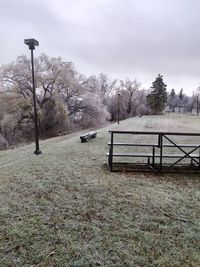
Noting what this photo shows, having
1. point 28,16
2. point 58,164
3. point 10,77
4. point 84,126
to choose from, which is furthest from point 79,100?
point 58,164

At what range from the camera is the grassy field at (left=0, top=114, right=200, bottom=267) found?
2385mm

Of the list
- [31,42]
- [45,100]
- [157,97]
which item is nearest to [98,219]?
[31,42]

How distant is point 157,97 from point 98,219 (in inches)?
1878

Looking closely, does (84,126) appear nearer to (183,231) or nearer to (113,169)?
(113,169)

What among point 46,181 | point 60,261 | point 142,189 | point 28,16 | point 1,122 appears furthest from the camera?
point 1,122

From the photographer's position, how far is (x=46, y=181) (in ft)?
15.4

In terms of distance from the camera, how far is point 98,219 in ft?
10.3

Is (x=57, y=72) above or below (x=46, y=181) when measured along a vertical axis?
above

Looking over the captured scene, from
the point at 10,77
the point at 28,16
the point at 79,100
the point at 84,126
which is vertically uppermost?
the point at 28,16

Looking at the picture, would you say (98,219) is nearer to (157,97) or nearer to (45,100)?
(45,100)

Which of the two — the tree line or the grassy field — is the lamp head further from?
the tree line

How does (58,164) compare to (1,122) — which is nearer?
(58,164)

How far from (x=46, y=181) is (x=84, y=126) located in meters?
20.4

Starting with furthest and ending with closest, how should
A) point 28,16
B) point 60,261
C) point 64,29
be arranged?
point 64,29, point 28,16, point 60,261
